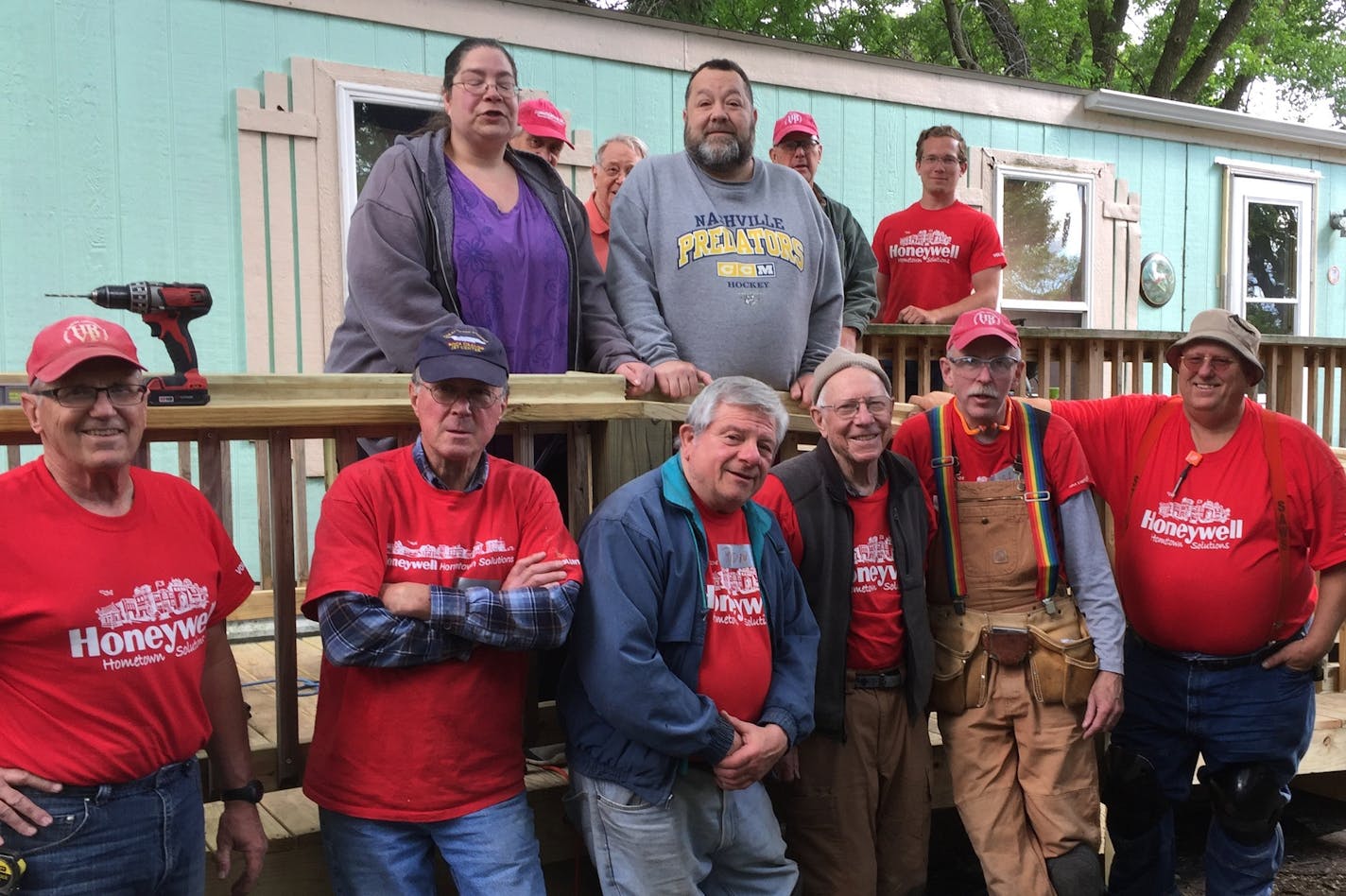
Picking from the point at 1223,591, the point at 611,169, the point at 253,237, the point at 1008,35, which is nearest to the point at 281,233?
the point at 253,237

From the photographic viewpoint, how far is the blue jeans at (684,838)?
9.00ft

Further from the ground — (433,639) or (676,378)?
(676,378)

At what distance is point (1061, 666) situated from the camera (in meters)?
3.30

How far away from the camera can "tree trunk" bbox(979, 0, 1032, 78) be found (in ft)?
51.0

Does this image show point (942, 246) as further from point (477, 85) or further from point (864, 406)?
point (477, 85)

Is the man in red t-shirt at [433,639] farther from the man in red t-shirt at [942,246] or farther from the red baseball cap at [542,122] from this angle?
the man in red t-shirt at [942,246]

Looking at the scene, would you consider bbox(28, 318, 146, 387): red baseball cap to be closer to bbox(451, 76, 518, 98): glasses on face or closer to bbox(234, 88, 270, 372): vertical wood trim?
bbox(451, 76, 518, 98): glasses on face

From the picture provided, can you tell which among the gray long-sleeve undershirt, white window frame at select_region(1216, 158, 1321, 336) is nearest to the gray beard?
the gray long-sleeve undershirt

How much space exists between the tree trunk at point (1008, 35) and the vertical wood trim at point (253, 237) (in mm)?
12500

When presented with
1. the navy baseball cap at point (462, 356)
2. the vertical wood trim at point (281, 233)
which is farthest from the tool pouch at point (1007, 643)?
the vertical wood trim at point (281, 233)

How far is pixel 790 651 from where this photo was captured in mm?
2945

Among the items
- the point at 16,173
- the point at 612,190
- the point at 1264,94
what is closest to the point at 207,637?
the point at 612,190

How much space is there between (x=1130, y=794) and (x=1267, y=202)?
724 centimetres

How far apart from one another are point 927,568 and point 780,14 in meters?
13.3
